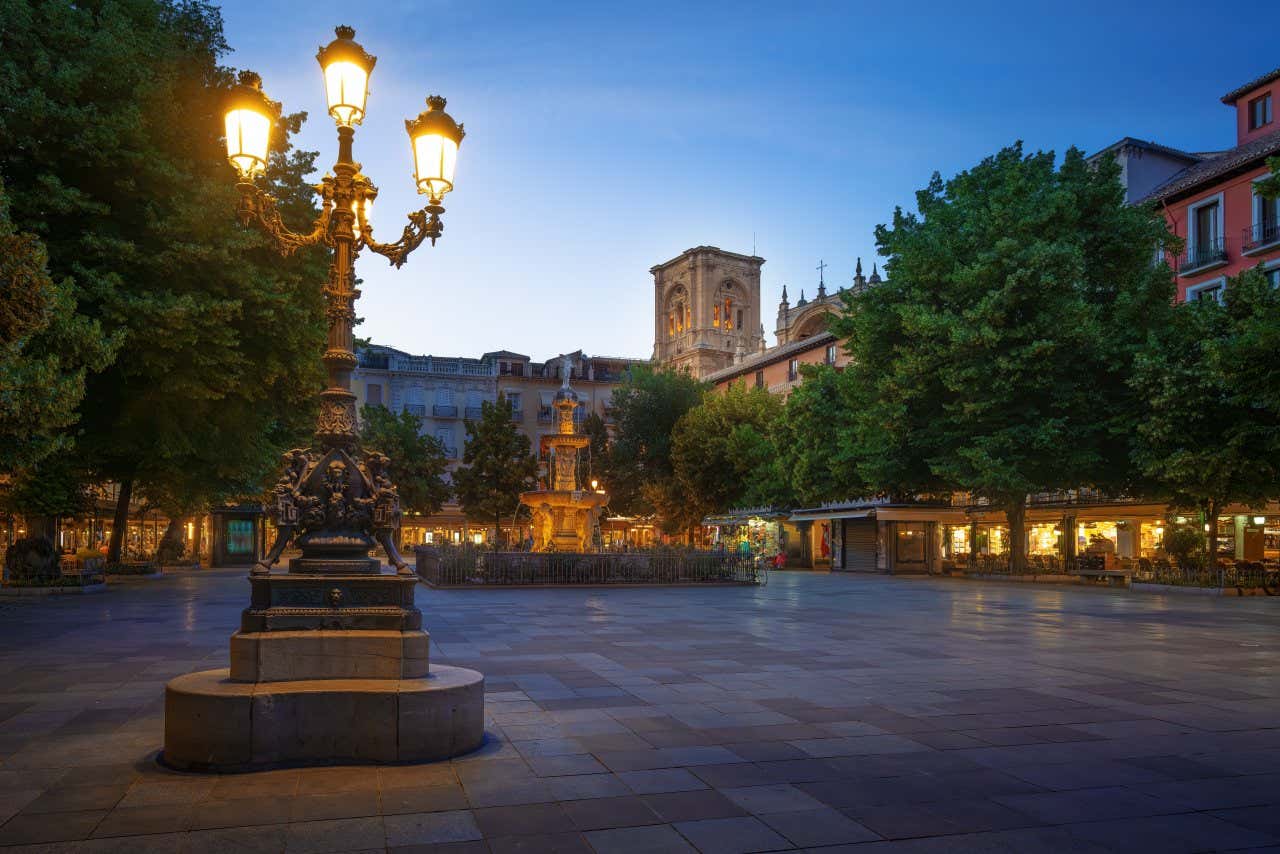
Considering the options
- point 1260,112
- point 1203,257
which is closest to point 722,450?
point 1203,257

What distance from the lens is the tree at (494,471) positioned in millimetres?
53906

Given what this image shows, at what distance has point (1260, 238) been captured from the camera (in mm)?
32562

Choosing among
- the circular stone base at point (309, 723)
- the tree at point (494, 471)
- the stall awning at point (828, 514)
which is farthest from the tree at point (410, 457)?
the circular stone base at point (309, 723)

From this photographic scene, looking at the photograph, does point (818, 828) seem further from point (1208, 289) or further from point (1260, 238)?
point (1208, 289)

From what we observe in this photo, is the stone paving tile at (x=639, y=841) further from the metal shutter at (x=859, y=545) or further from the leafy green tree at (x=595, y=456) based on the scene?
the leafy green tree at (x=595, y=456)

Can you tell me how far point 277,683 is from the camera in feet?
21.5

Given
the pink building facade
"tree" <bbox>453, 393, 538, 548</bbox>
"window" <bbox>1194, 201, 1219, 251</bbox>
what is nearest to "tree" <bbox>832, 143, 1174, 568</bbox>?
the pink building facade

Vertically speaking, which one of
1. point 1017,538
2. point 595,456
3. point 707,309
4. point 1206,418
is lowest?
point 1017,538

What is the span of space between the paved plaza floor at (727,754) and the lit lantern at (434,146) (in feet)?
15.5

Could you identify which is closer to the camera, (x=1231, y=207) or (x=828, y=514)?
(x=1231, y=207)

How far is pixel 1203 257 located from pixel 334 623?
36.8 m

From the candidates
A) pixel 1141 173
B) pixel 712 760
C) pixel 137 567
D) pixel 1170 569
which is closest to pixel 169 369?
pixel 712 760

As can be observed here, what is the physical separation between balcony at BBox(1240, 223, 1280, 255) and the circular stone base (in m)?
34.7

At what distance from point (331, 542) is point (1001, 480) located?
24877 mm
